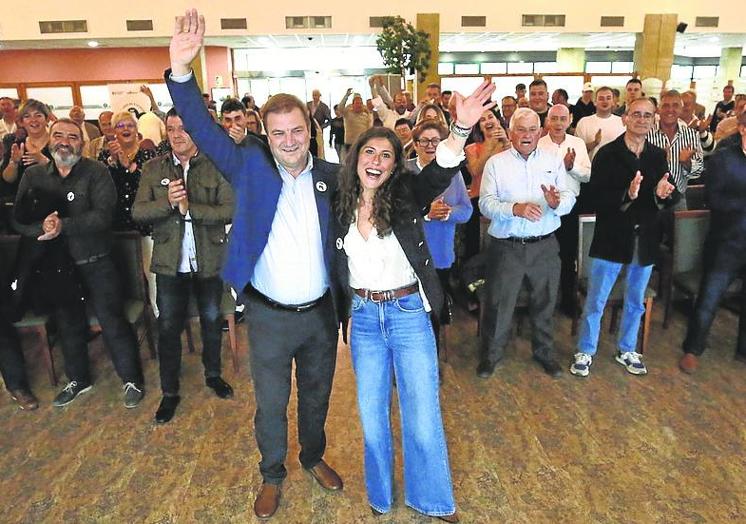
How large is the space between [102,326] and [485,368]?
2164 millimetres

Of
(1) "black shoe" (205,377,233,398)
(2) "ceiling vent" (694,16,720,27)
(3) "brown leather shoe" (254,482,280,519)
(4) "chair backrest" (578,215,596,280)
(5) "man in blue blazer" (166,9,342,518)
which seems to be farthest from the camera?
(2) "ceiling vent" (694,16,720,27)

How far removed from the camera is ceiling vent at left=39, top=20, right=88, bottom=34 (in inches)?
521

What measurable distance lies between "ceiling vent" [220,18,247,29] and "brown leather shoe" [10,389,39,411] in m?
12.3

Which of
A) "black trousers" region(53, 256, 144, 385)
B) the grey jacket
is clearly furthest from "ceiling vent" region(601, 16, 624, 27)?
"black trousers" region(53, 256, 144, 385)

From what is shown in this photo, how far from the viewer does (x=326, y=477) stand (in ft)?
7.97

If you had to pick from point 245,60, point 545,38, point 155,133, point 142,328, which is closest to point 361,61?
point 245,60

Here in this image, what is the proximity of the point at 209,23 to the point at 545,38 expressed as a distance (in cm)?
931

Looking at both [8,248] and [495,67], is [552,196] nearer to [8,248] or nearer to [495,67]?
[8,248]

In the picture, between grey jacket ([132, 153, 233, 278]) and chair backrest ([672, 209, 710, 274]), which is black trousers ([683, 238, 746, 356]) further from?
grey jacket ([132, 153, 233, 278])

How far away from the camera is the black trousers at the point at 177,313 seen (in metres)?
2.92

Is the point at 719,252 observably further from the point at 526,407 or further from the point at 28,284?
the point at 28,284

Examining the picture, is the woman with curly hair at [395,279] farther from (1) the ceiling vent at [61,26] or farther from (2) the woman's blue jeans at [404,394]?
(1) the ceiling vent at [61,26]

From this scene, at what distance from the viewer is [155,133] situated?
5.24m

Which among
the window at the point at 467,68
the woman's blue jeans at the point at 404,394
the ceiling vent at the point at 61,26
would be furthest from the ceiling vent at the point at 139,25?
the woman's blue jeans at the point at 404,394
